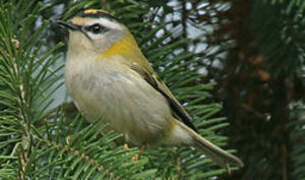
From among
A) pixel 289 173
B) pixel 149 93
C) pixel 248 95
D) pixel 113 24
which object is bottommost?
pixel 289 173

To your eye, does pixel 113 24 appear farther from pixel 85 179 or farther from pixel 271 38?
pixel 85 179

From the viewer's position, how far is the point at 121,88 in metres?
1.55

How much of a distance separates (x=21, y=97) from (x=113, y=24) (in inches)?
23.0

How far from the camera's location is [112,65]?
1.60 m

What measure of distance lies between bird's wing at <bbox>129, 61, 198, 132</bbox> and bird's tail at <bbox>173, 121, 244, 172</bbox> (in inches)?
1.9

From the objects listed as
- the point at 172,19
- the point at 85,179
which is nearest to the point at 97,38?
the point at 172,19

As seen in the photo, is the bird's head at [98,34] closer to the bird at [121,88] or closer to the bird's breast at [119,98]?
the bird at [121,88]

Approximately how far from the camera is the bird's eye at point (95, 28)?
1713mm

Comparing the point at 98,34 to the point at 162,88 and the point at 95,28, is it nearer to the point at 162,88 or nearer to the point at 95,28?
the point at 95,28

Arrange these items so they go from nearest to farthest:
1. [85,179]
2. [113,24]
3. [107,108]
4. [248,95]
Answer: [85,179]
[107,108]
[113,24]
[248,95]

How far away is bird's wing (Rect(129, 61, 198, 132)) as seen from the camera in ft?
5.20

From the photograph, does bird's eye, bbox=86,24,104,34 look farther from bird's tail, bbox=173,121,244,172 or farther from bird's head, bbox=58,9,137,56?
bird's tail, bbox=173,121,244,172

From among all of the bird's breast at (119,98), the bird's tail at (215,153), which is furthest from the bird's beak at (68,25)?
the bird's tail at (215,153)

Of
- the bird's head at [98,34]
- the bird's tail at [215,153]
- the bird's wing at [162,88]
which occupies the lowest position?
the bird's tail at [215,153]
